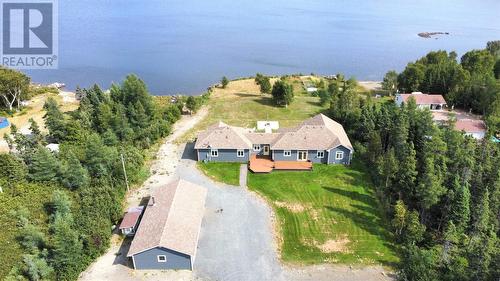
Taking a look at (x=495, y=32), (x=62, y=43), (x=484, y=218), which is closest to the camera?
(x=484, y=218)

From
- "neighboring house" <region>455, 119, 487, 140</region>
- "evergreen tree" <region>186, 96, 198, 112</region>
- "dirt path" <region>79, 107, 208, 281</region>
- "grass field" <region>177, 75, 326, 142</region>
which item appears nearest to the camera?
"dirt path" <region>79, 107, 208, 281</region>

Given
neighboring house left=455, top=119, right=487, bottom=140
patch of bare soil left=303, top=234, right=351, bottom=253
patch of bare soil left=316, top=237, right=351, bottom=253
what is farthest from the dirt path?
neighboring house left=455, top=119, right=487, bottom=140

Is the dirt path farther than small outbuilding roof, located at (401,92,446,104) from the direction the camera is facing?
No

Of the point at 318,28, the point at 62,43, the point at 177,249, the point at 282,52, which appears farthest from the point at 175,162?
the point at 318,28

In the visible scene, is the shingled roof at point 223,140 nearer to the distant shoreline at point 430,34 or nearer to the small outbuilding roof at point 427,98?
the small outbuilding roof at point 427,98

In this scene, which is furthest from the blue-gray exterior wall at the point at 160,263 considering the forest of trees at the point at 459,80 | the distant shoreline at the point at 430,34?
the distant shoreline at the point at 430,34

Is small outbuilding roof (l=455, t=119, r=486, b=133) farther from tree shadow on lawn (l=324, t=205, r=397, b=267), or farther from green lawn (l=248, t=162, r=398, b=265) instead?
tree shadow on lawn (l=324, t=205, r=397, b=267)

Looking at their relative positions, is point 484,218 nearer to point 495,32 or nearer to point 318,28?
point 318,28
